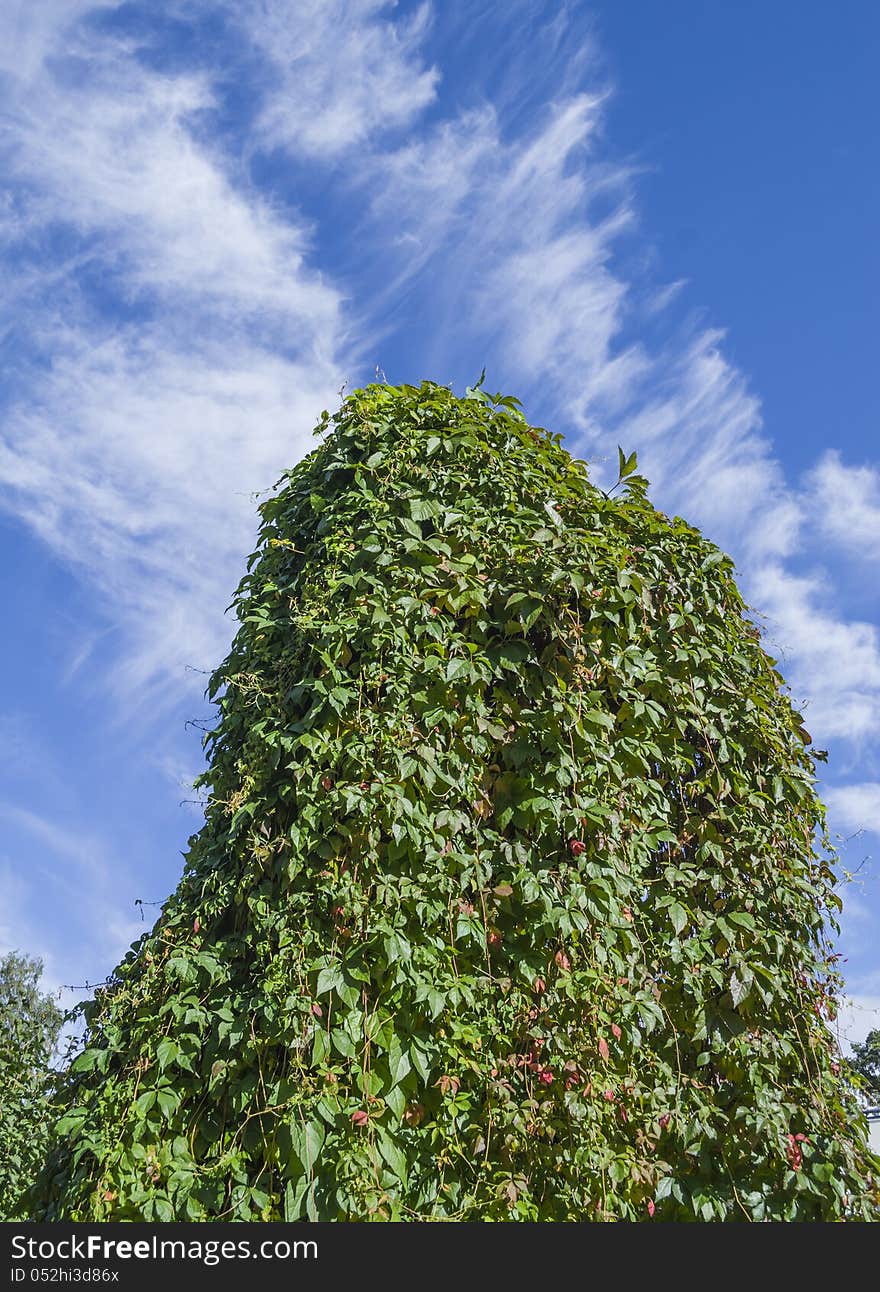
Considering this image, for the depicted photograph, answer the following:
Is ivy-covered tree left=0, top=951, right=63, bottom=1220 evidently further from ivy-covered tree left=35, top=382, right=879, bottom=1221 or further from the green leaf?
the green leaf

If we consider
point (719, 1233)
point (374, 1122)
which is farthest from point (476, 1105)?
point (719, 1233)

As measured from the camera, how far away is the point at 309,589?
303cm

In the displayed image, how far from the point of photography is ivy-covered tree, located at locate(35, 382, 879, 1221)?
2.44 meters

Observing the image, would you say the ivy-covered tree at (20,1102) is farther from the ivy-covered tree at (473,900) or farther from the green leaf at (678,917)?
the green leaf at (678,917)

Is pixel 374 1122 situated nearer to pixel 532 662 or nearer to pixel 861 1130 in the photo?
pixel 532 662

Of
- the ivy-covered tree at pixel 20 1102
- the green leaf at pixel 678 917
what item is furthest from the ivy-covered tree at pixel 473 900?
the ivy-covered tree at pixel 20 1102

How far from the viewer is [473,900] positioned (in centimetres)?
279

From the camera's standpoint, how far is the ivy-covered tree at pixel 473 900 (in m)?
2.44

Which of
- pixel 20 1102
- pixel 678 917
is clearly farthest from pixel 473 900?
pixel 20 1102

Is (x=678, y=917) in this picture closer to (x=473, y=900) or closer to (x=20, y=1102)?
(x=473, y=900)

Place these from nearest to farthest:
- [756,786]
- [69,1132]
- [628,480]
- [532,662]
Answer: [69,1132] → [532,662] → [756,786] → [628,480]

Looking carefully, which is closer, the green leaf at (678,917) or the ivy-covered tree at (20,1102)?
the green leaf at (678,917)

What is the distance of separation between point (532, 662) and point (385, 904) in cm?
102

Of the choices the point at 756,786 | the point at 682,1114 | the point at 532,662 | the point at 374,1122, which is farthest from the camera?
the point at 756,786
